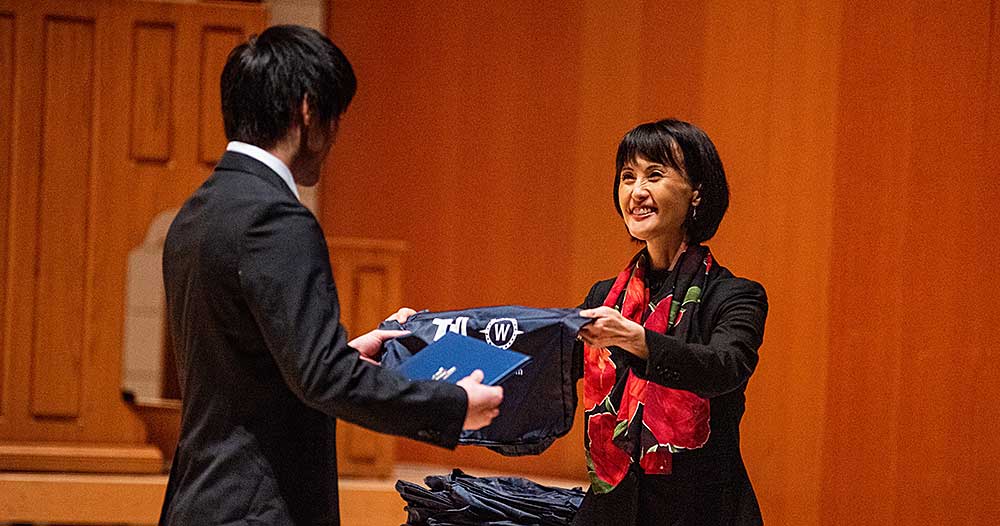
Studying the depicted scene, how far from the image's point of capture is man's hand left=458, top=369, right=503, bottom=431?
6.08ft

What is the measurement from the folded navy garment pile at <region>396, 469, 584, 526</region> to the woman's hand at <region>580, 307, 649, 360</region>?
1.54ft

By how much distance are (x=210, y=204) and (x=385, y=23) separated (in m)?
3.56

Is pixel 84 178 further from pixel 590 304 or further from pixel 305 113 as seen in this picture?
pixel 305 113

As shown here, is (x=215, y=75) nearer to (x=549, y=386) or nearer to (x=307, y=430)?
(x=549, y=386)

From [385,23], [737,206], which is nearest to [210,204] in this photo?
[737,206]

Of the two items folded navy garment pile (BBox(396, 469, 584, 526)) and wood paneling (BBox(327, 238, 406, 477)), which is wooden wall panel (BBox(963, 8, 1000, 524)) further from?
wood paneling (BBox(327, 238, 406, 477))

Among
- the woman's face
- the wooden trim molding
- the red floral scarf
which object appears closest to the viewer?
the red floral scarf

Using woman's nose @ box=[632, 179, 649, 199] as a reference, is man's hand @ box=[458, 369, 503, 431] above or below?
below

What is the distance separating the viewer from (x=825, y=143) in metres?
3.59

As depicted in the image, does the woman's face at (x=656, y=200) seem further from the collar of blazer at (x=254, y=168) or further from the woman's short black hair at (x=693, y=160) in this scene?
the collar of blazer at (x=254, y=168)

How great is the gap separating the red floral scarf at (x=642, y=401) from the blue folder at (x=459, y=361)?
318 millimetres

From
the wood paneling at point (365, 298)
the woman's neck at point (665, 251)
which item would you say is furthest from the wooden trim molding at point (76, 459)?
the woman's neck at point (665, 251)

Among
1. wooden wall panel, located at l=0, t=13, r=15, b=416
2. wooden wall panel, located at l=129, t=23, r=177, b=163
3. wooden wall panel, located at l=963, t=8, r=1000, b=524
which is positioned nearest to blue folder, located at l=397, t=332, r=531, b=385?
wooden wall panel, located at l=963, t=8, r=1000, b=524

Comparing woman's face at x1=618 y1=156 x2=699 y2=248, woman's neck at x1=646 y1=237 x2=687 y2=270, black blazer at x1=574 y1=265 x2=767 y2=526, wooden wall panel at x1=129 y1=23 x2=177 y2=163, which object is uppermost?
wooden wall panel at x1=129 y1=23 x2=177 y2=163
